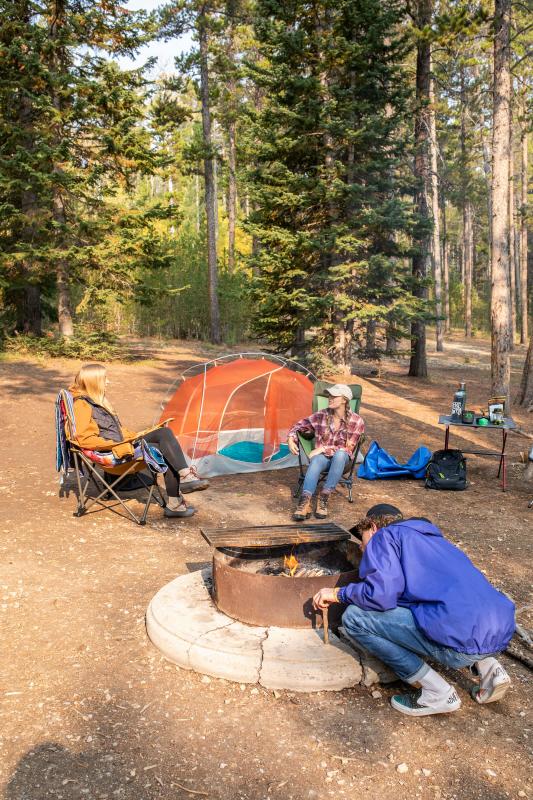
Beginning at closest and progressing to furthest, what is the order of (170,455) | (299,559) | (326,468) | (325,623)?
(325,623), (299,559), (170,455), (326,468)

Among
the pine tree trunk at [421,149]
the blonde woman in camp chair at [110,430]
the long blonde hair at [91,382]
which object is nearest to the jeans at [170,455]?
the blonde woman in camp chair at [110,430]

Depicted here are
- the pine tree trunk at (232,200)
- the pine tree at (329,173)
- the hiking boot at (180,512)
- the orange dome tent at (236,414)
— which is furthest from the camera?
the pine tree trunk at (232,200)

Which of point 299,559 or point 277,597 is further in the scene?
point 299,559

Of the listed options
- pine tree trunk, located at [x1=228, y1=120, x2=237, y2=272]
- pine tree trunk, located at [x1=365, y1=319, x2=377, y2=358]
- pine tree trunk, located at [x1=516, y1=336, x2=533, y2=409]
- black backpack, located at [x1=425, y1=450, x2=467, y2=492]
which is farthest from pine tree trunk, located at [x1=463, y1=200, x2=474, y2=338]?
black backpack, located at [x1=425, y1=450, x2=467, y2=492]

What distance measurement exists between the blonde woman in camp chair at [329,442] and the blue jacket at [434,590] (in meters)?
2.65

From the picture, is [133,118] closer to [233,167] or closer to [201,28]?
[201,28]

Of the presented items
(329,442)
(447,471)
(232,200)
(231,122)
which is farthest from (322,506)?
(232,200)

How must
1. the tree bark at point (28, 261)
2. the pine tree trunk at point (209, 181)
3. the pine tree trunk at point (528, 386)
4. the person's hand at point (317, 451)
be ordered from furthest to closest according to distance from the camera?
the pine tree trunk at point (209, 181) → the tree bark at point (28, 261) → the pine tree trunk at point (528, 386) → the person's hand at point (317, 451)

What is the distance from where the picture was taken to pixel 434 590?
8.67ft

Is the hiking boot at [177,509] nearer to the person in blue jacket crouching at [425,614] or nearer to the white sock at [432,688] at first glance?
the person in blue jacket crouching at [425,614]

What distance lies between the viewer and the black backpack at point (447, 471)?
634cm

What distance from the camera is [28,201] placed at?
14375 mm

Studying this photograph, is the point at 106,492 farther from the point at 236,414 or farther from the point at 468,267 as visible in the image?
the point at 468,267

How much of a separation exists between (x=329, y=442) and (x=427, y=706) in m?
3.14
